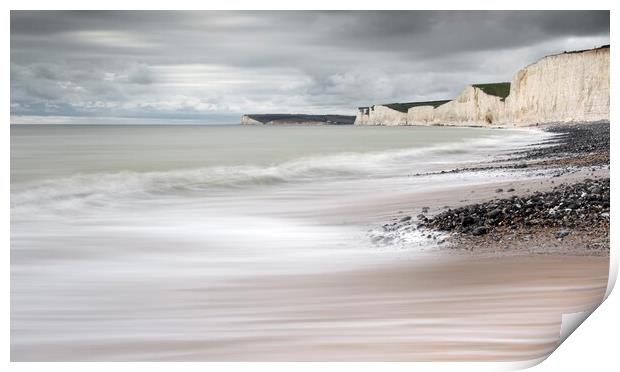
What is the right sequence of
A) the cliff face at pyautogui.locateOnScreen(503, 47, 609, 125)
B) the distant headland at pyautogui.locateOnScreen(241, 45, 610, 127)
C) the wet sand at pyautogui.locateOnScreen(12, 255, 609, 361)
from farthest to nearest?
the cliff face at pyautogui.locateOnScreen(503, 47, 609, 125) → the distant headland at pyautogui.locateOnScreen(241, 45, 610, 127) → the wet sand at pyautogui.locateOnScreen(12, 255, 609, 361)

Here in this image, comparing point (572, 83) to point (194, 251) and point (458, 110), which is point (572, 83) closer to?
point (458, 110)

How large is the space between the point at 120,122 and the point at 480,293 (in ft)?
5.41

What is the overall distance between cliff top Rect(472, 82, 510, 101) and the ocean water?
0.55 meters

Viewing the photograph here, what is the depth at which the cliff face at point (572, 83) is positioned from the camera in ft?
10.3

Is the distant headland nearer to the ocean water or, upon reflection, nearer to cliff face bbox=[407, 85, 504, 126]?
cliff face bbox=[407, 85, 504, 126]

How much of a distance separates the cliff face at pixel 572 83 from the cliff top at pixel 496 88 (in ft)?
0.13

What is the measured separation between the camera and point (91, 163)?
114 inches

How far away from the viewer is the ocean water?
261cm

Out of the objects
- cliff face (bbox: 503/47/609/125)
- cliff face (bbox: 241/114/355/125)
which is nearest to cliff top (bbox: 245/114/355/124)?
cliff face (bbox: 241/114/355/125)

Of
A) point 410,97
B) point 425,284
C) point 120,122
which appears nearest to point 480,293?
point 425,284

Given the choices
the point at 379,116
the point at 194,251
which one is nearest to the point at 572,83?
the point at 379,116
